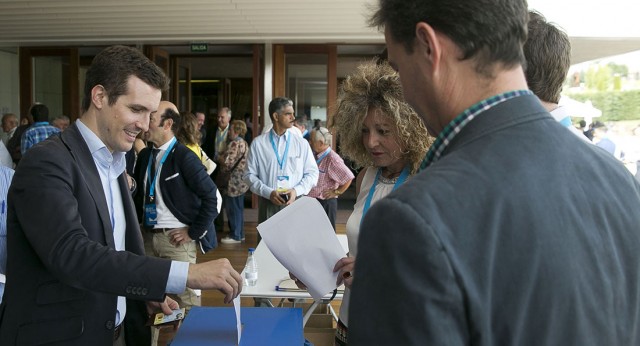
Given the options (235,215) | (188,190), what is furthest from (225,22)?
(188,190)

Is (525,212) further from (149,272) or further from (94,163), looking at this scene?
(94,163)

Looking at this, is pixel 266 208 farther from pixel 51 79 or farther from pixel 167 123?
pixel 51 79

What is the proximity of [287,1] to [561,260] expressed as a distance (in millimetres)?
6770

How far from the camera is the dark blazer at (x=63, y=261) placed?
1.48 metres

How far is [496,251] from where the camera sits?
63 cm

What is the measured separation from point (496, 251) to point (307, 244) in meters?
1.24

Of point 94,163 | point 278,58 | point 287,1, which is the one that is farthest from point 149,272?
point 278,58

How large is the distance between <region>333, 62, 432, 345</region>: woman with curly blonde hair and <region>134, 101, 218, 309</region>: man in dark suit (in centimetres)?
165

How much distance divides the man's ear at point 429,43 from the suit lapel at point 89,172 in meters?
1.29

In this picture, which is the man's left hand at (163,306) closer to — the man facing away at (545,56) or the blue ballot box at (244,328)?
the blue ballot box at (244,328)

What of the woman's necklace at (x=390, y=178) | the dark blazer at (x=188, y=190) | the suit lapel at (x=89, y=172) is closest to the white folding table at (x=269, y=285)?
the dark blazer at (x=188, y=190)

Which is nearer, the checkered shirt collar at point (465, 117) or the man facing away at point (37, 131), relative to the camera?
the checkered shirt collar at point (465, 117)

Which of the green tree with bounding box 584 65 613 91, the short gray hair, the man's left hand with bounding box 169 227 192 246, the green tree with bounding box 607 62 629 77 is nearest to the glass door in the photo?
the short gray hair

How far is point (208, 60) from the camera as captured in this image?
12242 mm
